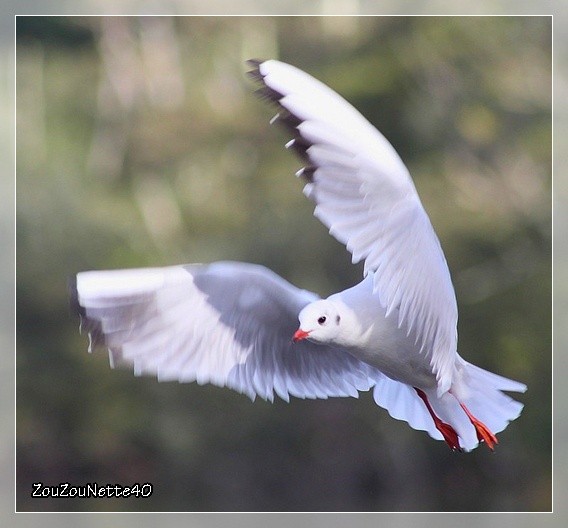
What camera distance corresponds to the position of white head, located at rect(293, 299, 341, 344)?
1459 mm

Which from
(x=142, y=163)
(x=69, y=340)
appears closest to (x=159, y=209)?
(x=142, y=163)

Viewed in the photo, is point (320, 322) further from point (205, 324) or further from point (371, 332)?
point (205, 324)

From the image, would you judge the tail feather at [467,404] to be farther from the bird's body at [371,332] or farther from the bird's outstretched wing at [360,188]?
the bird's outstretched wing at [360,188]

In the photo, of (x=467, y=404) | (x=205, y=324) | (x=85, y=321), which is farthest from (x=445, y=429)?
(x=85, y=321)

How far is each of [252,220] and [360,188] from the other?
1645mm

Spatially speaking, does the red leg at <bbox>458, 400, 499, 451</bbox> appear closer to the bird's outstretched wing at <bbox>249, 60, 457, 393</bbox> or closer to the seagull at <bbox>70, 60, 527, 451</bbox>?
the seagull at <bbox>70, 60, 527, 451</bbox>

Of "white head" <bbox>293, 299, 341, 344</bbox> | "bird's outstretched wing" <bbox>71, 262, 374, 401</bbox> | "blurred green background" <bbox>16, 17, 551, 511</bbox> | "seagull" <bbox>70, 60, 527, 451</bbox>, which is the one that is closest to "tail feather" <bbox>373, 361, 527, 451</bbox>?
"seagull" <bbox>70, 60, 527, 451</bbox>

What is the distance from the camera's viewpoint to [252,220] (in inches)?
111

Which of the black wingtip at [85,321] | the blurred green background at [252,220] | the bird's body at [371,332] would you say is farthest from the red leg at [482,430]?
the black wingtip at [85,321]

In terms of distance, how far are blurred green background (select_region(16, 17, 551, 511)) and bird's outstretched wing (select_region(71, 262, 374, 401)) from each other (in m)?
→ 0.53

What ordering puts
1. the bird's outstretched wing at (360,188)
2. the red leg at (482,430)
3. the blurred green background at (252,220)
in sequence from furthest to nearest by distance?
the blurred green background at (252,220) → the red leg at (482,430) → the bird's outstretched wing at (360,188)

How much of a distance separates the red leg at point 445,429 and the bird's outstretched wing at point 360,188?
0.43m

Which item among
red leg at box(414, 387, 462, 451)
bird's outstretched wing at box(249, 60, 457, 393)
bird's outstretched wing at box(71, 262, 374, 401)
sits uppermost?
bird's outstretched wing at box(249, 60, 457, 393)

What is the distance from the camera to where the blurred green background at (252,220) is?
2.33m
